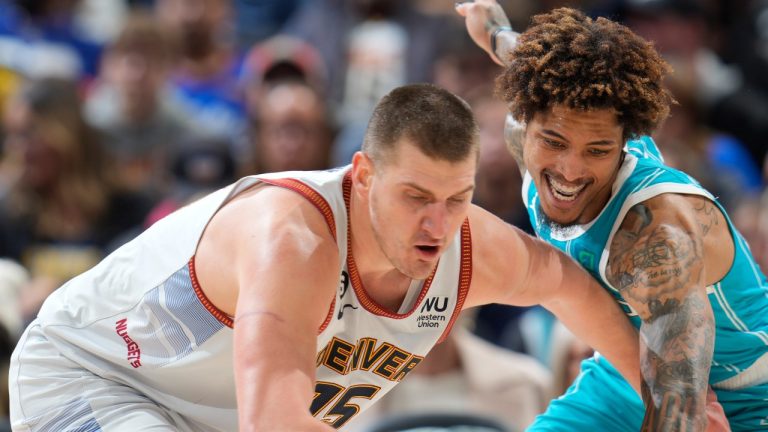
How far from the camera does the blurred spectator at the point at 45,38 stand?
9953mm

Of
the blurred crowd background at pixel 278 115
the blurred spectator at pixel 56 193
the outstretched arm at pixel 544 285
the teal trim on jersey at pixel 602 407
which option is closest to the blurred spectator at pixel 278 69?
the blurred crowd background at pixel 278 115

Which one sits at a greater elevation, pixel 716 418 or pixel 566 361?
pixel 716 418

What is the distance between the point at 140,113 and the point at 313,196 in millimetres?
5375

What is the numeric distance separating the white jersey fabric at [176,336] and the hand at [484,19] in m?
1.24

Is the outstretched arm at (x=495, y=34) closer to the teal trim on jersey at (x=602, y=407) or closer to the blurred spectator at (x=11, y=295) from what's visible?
the teal trim on jersey at (x=602, y=407)

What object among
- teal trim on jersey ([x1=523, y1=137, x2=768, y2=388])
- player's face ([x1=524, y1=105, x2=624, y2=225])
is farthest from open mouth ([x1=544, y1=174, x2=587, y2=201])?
teal trim on jersey ([x1=523, y1=137, x2=768, y2=388])

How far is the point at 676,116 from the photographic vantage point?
27.9 ft

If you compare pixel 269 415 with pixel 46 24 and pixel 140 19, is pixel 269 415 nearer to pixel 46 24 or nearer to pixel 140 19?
pixel 140 19

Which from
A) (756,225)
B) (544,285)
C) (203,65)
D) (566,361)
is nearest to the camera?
(544,285)

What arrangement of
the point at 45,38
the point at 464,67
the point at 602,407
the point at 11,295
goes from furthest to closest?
1. the point at 45,38
2. the point at 464,67
3. the point at 11,295
4. the point at 602,407

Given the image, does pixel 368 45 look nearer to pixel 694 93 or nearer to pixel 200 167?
pixel 200 167

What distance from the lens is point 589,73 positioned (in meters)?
4.23

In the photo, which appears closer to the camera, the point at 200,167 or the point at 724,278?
the point at 724,278

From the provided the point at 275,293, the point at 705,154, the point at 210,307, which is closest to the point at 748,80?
the point at 705,154
